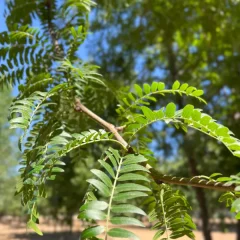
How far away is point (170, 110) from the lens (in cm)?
89

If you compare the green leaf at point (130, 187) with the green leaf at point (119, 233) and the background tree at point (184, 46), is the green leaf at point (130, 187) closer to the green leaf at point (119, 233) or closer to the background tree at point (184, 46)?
the green leaf at point (119, 233)

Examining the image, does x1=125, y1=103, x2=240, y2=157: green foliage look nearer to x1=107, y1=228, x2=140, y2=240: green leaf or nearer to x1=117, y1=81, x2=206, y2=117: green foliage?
x1=117, y1=81, x2=206, y2=117: green foliage

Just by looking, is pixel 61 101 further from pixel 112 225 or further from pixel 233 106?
pixel 233 106

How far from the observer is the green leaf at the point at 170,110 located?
0.88m

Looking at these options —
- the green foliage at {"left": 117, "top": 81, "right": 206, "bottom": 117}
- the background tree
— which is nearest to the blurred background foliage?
the background tree

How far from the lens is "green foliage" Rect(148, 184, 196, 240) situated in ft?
2.80

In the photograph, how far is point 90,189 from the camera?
0.90 metres

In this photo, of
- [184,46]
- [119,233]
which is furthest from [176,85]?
[184,46]

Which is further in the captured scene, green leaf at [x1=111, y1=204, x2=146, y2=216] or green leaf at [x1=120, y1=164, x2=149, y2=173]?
green leaf at [x1=120, y1=164, x2=149, y2=173]

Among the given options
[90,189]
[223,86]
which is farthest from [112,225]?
[223,86]

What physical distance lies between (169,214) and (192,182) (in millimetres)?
135

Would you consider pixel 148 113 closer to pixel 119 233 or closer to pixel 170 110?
pixel 170 110

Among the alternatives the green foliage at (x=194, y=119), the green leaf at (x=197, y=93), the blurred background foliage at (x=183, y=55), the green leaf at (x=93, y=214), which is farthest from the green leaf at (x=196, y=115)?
the blurred background foliage at (x=183, y=55)

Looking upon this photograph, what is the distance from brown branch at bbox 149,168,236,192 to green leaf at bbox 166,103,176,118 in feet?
0.45
